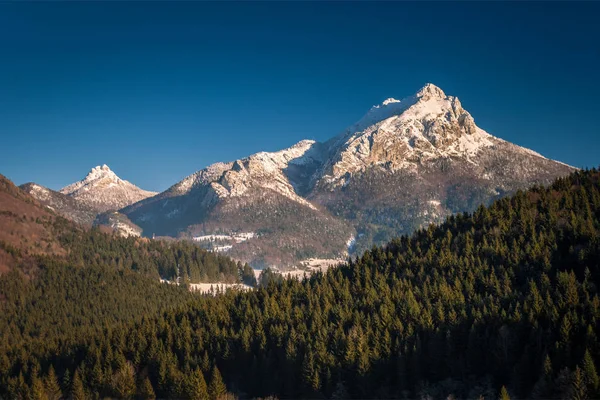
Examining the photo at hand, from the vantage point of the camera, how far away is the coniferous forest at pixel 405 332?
338 ft

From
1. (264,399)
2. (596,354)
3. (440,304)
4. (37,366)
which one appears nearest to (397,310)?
(440,304)

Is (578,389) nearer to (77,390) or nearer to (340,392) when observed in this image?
(340,392)

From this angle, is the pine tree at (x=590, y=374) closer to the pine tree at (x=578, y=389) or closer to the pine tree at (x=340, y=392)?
the pine tree at (x=578, y=389)

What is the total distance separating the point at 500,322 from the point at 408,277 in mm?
43796

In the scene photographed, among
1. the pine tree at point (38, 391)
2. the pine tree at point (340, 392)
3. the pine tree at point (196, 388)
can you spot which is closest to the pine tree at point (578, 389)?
the pine tree at point (340, 392)

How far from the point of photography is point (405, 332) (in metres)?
121

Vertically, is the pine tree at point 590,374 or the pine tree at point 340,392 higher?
the pine tree at point 590,374

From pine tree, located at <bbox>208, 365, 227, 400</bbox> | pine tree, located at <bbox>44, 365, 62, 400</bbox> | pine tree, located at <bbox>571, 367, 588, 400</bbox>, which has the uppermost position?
pine tree, located at <bbox>571, 367, 588, 400</bbox>

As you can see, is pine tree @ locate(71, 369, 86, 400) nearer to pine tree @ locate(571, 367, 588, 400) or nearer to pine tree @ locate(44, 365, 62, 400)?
pine tree @ locate(44, 365, 62, 400)

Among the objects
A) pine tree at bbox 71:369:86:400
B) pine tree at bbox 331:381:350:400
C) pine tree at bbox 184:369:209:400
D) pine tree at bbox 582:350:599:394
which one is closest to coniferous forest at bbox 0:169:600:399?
pine tree at bbox 582:350:599:394

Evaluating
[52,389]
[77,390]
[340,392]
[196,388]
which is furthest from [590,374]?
[52,389]

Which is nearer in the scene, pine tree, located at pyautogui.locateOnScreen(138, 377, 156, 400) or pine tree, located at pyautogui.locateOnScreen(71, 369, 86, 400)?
pine tree, located at pyautogui.locateOnScreen(138, 377, 156, 400)

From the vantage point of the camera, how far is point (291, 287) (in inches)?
6855

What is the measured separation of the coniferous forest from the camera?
338ft
